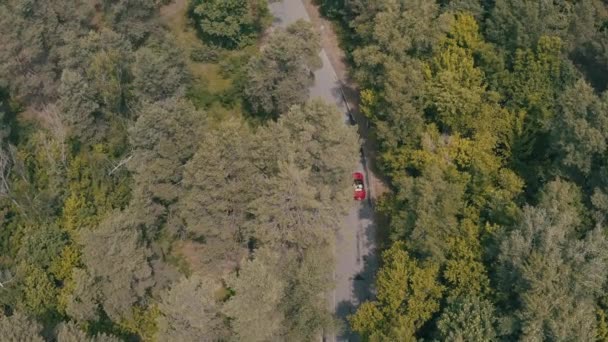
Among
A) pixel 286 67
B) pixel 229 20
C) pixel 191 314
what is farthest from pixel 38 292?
pixel 229 20

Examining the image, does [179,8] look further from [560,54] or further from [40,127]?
[560,54]

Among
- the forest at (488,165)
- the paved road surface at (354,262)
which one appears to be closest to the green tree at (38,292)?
the paved road surface at (354,262)

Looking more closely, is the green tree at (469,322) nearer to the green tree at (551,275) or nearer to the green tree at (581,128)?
the green tree at (551,275)

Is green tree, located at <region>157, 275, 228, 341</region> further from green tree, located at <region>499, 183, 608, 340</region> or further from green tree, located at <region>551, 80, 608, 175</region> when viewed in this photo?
green tree, located at <region>551, 80, 608, 175</region>

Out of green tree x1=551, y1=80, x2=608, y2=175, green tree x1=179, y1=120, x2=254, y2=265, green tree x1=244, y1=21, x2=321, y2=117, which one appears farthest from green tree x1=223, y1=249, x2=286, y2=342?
green tree x1=551, y1=80, x2=608, y2=175

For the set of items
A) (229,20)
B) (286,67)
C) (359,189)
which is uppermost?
(286,67)

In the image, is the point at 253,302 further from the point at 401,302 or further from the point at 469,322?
the point at 469,322
